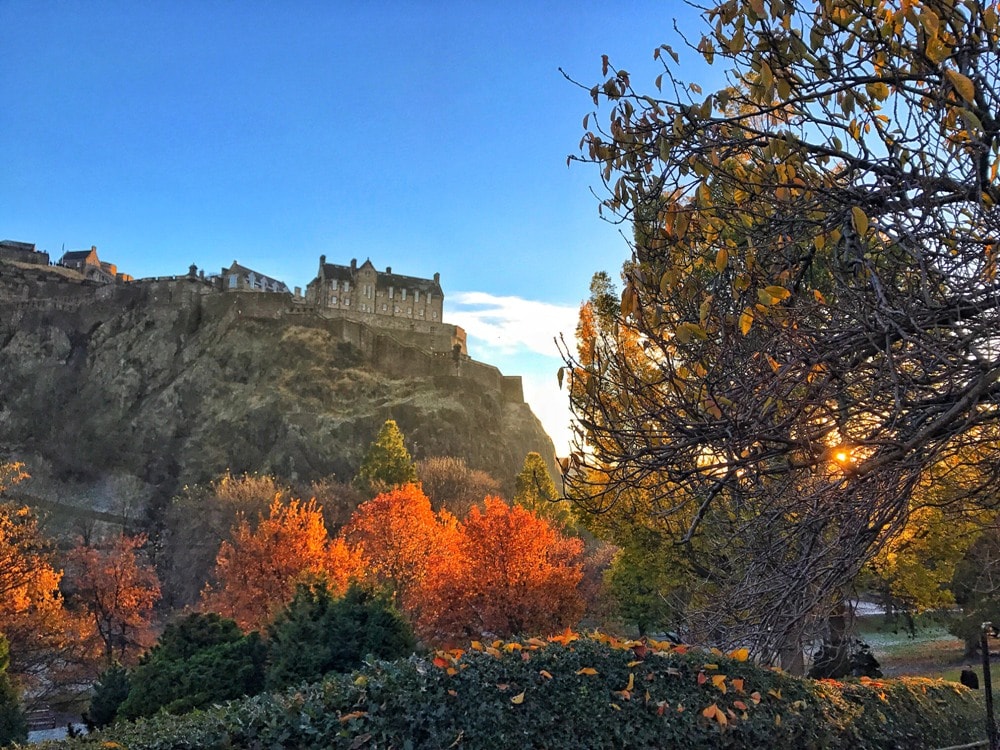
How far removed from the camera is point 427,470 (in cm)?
5081

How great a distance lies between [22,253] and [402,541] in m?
72.7

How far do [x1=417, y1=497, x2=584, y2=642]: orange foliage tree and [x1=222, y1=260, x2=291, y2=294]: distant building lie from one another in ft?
193

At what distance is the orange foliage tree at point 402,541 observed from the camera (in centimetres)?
2822

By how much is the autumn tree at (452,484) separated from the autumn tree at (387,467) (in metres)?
1.72

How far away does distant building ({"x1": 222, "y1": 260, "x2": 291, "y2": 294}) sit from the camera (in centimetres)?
7662

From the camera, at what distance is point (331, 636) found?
1376 centimetres

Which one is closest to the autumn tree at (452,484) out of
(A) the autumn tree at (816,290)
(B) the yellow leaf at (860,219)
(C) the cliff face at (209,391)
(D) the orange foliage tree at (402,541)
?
(C) the cliff face at (209,391)

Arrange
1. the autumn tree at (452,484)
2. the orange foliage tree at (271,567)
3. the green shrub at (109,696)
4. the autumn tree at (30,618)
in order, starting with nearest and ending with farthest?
the green shrub at (109,696), the autumn tree at (30,618), the orange foliage tree at (271,567), the autumn tree at (452,484)

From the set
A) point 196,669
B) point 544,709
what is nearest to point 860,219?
point 544,709

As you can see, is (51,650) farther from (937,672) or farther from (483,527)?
(937,672)

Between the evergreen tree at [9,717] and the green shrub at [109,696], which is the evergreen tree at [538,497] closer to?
the green shrub at [109,696]

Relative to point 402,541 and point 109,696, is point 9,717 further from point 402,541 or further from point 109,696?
point 402,541

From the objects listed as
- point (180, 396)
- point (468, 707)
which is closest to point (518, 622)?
point (468, 707)

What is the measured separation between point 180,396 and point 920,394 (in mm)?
68226
